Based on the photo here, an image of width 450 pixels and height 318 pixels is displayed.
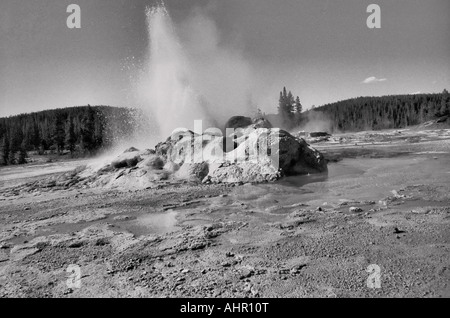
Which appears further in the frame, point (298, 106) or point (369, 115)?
point (369, 115)

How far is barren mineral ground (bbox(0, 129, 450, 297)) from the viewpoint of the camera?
12.1 feet

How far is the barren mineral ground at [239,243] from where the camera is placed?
3.70 m

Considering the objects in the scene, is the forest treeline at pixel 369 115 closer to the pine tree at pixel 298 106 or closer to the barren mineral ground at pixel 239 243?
the pine tree at pixel 298 106

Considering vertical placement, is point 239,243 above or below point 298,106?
below

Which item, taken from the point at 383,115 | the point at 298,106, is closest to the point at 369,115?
the point at 383,115

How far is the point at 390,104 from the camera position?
3844 inches

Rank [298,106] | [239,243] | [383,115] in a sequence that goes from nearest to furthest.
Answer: [239,243], [298,106], [383,115]

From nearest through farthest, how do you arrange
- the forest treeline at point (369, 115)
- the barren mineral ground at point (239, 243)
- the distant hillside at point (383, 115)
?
the barren mineral ground at point (239, 243) → the forest treeline at point (369, 115) → the distant hillside at point (383, 115)

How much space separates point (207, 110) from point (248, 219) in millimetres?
16492

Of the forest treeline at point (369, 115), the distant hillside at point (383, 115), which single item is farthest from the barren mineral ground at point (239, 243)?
the distant hillside at point (383, 115)

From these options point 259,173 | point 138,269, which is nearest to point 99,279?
point 138,269

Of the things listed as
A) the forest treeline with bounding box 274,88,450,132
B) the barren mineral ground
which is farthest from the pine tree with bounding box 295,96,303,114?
the barren mineral ground

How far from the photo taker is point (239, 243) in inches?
202

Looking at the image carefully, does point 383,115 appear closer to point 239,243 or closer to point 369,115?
point 369,115
